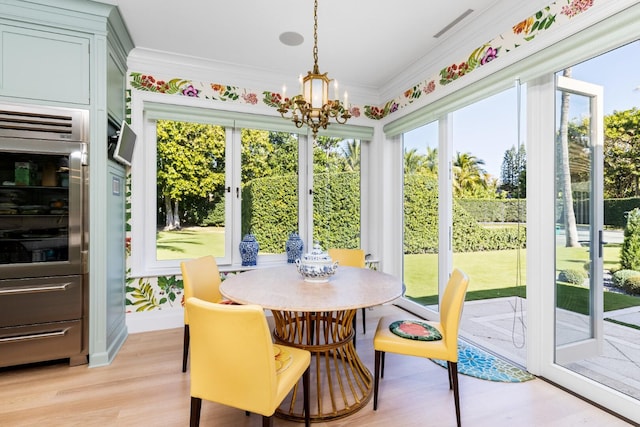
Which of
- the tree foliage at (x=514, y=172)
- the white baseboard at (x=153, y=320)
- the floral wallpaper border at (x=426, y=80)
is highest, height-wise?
the floral wallpaper border at (x=426, y=80)

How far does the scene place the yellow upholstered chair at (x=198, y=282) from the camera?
229cm

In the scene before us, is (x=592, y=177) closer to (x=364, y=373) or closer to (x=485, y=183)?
(x=485, y=183)

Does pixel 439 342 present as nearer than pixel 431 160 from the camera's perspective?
Yes

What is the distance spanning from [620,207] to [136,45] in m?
3.99

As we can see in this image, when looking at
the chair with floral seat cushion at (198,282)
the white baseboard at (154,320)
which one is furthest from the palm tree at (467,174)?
the white baseboard at (154,320)

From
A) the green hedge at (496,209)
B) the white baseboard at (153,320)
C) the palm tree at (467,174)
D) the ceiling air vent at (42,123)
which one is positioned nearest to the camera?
the ceiling air vent at (42,123)

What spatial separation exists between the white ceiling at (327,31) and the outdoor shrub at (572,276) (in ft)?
5.86

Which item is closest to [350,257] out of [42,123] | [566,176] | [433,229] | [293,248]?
[293,248]

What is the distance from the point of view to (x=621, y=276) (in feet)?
6.38

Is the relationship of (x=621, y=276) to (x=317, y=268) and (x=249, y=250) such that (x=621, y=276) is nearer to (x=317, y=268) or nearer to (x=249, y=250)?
(x=317, y=268)

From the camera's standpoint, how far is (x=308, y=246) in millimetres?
3992

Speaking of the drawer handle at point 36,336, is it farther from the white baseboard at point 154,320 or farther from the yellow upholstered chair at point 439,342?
the yellow upholstered chair at point 439,342

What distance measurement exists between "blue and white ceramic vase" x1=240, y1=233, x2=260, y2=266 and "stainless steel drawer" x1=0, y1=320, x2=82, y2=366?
5.01 ft

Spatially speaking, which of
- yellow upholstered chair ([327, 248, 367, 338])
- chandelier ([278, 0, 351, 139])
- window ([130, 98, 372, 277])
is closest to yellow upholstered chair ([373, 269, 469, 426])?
yellow upholstered chair ([327, 248, 367, 338])
